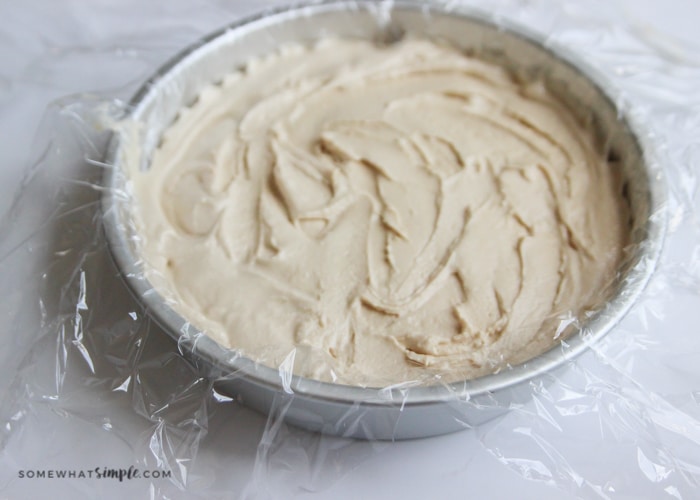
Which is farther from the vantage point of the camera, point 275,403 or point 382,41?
point 382,41

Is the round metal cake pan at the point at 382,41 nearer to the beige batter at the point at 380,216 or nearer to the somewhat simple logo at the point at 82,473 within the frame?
the beige batter at the point at 380,216

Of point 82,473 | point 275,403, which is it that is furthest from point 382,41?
point 82,473

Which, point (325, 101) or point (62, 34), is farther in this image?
point (62, 34)

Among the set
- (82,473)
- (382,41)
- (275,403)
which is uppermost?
(382,41)

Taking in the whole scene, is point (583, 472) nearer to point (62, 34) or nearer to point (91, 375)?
point (91, 375)

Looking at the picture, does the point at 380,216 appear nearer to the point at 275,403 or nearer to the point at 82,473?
the point at 275,403

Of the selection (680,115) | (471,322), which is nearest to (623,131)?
(680,115)

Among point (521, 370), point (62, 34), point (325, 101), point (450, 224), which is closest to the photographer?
point (521, 370)

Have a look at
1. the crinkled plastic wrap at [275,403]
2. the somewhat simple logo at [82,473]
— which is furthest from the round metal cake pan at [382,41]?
the somewhat simple logo at [82,473]
